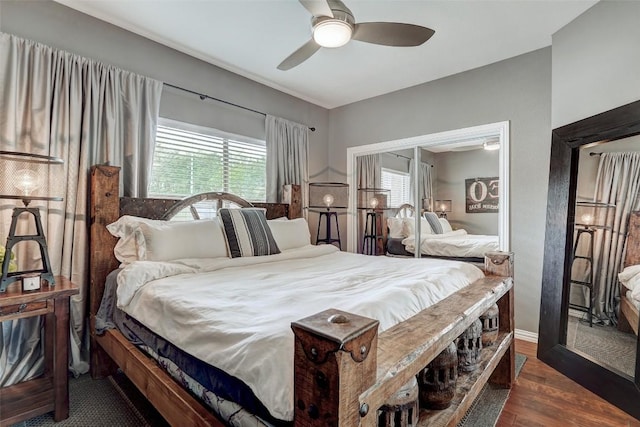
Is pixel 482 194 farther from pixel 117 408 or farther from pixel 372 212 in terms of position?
pixel 117 408

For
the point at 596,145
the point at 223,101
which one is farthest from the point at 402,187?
the point at 223,101

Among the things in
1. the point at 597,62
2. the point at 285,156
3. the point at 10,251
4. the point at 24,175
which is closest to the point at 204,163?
the point at 285,156

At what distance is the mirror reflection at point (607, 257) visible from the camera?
1.98 meters

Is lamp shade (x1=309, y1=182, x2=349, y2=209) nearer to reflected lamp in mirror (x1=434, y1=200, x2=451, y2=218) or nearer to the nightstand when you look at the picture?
reflected lamp in mirror (x1=434, y1=200, x2=451, y2=218)

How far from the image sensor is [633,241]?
78.8 inches

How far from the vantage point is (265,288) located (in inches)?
63.3

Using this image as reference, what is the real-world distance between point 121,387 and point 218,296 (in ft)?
3.97

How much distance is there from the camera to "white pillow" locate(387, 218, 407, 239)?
379 cm

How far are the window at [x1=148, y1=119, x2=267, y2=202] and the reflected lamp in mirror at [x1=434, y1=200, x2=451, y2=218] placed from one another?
194cm

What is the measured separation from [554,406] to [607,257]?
105 centimetres

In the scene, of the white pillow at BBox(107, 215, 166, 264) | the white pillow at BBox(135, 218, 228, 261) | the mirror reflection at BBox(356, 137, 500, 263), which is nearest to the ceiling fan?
the white pillow at BBox(135, 218, 228, 261)

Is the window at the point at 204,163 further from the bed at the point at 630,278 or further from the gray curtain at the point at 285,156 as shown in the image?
the bed at the point at 630,278

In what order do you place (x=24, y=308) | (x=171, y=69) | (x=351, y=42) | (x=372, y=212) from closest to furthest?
(x=24, y=308)
(x=351, y=42)
(x=171, y=69)
(x=372, y=212)

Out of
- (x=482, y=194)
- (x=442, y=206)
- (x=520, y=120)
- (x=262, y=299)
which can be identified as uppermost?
(x=520, y=120)
